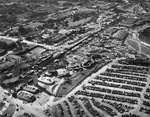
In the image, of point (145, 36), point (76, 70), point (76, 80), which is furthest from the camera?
point (145, 36)

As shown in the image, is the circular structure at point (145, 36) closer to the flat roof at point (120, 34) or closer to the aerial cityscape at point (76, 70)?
the aerial cityscape at point (76, 70)

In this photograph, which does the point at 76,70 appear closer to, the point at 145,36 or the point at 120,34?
the point at 120,34

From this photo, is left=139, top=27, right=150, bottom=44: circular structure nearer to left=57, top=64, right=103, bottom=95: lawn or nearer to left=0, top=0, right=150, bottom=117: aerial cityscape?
left=0, top=0, right=150, bottom=117: aerial cityscape

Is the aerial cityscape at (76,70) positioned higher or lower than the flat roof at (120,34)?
lower

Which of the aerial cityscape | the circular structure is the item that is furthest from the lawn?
the circular structure

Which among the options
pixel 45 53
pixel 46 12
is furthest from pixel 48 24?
pixel 45 53

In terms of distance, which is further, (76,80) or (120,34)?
(120,34)

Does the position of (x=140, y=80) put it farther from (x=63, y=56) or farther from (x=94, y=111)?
(x=63, y=56)

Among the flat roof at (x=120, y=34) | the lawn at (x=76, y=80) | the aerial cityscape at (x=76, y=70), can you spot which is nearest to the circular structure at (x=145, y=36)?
the aerial cityscape at (x=76, y=70)

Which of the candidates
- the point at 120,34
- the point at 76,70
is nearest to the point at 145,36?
the point at 120,34
